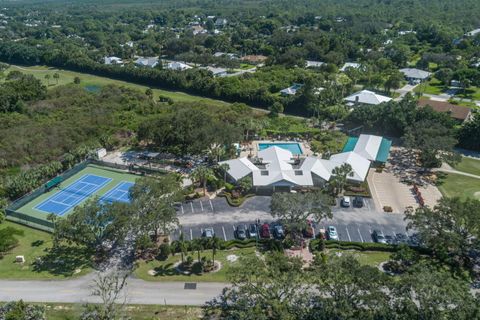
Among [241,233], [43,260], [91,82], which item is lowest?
[91,82]

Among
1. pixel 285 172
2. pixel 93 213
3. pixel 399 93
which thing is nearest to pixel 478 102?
pixel 399 93

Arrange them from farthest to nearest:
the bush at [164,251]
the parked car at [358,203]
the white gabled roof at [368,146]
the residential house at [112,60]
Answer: the residential house at [112,60] < the white gabled roof at [368,146] < the parked car at [358,203] < the bush at [164,251]

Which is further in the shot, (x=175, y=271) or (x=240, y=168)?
(x=240, y=168)

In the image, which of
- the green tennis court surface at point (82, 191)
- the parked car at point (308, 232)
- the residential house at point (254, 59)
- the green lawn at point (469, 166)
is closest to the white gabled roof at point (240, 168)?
the parked car at point (308, 232)

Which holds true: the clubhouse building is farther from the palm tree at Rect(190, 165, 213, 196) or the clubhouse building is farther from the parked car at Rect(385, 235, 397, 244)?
the parked car at Rect(385, 235, 397, 244)

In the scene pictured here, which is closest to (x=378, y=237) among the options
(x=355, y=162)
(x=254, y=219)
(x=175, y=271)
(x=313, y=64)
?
(x=254, y=219)

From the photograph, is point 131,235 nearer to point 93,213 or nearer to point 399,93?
point 93,213

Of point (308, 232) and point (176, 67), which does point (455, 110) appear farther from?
point (176, 67)

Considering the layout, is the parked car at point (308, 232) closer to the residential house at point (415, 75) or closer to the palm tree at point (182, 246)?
the palm tree at point (182, 246)
